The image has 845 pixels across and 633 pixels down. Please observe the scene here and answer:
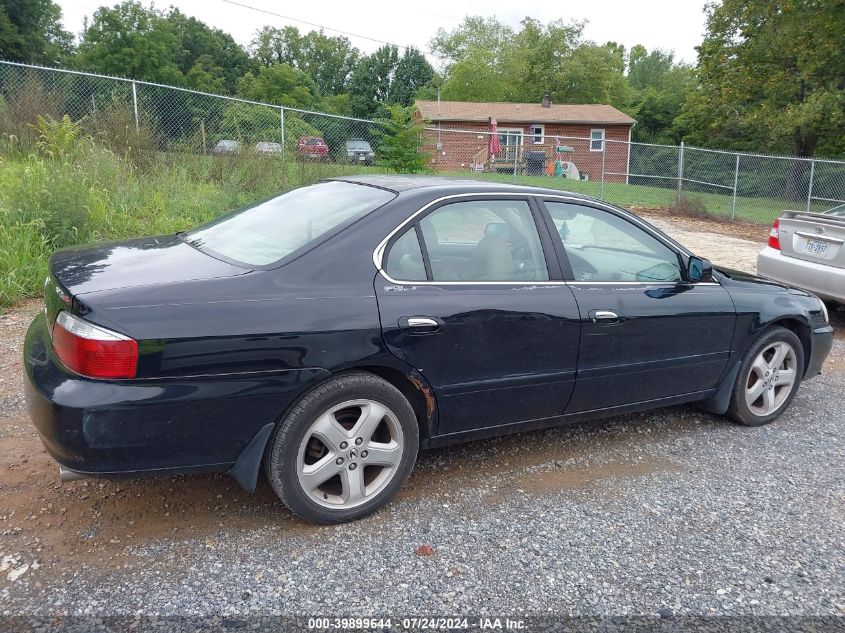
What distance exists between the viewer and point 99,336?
2514 mm

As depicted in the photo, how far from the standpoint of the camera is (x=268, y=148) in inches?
432

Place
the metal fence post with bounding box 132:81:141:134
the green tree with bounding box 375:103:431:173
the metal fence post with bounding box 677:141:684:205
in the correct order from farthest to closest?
the metal fence post with bounding box 677:141:684:205 < the green tree with bounding box 375:103:431:173 < the metal fence post with bounding box 132:81:141:134

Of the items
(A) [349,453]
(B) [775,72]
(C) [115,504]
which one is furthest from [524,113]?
(C) [115,504]

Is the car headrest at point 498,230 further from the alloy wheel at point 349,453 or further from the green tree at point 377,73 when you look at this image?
the green tree at point 377,73

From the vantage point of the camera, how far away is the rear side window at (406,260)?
10.3ft

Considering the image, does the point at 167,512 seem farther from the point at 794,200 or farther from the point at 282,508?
the point at 794,200

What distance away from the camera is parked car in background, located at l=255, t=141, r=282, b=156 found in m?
10.8

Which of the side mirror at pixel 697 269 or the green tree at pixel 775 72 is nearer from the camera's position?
the side mirror at pixel 697 269

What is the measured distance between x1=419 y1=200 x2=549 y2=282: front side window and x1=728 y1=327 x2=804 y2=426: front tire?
1.76 metres

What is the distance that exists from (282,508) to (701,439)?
2.62 meters

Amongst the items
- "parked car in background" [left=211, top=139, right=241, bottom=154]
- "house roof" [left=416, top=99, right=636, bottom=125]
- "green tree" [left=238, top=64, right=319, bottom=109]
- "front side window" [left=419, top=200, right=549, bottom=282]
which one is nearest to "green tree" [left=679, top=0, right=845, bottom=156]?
"house roof" [left=416, top=99, right=636, bottom=125]

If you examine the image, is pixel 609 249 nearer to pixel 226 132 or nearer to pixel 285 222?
pixel 285 222

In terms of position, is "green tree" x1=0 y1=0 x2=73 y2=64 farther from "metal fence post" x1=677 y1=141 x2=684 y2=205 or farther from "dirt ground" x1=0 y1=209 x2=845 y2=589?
"dirt ground" x1=0 y1=209 x2=845 y2=589

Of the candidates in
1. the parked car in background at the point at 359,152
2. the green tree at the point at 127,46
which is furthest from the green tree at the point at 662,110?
the green tree at the point at 127,46
